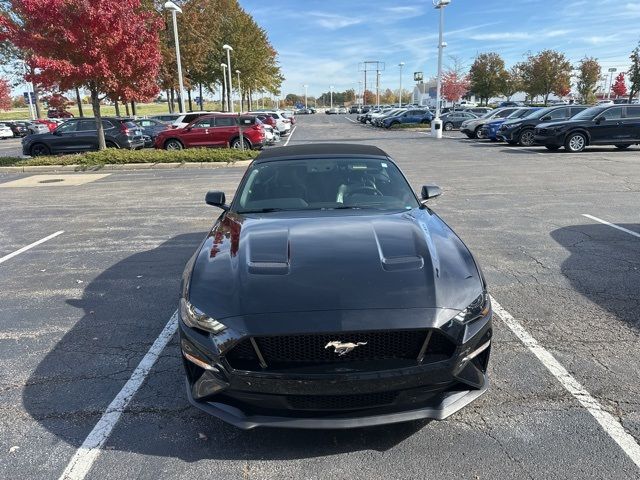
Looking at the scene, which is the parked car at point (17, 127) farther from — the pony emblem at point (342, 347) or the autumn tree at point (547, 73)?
the autumn tree at point (547, 73)

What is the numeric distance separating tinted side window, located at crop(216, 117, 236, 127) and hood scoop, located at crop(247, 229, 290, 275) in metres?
17.7

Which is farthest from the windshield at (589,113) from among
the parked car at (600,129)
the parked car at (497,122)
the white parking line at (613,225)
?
the white parking line at (613,225)

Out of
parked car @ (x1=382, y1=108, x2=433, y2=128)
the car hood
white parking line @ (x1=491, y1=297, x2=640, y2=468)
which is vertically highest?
parked car @ (x1=382, y1=108, x2=433, y2=128)

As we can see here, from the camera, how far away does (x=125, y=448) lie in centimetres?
271

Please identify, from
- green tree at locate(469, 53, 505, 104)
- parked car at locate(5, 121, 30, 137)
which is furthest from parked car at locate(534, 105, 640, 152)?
green tree at locate(469, 53, 505, 104)

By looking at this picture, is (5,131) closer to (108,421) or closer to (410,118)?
(410,118)

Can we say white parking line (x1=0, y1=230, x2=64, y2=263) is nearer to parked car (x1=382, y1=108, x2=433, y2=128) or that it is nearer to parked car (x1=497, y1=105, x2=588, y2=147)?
parked car (x1=497, y1=105, x2=588, y2=147)

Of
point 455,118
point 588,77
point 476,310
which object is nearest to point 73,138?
point 476,310

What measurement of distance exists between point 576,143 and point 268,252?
60.3 ft

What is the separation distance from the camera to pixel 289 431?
280 centimetres

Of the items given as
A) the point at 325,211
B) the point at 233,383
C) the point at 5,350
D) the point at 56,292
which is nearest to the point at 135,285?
the point at 56,292

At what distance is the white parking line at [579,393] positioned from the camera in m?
2.63

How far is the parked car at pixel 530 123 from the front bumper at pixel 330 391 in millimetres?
20554

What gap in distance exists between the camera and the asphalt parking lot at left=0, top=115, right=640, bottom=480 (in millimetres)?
2566
